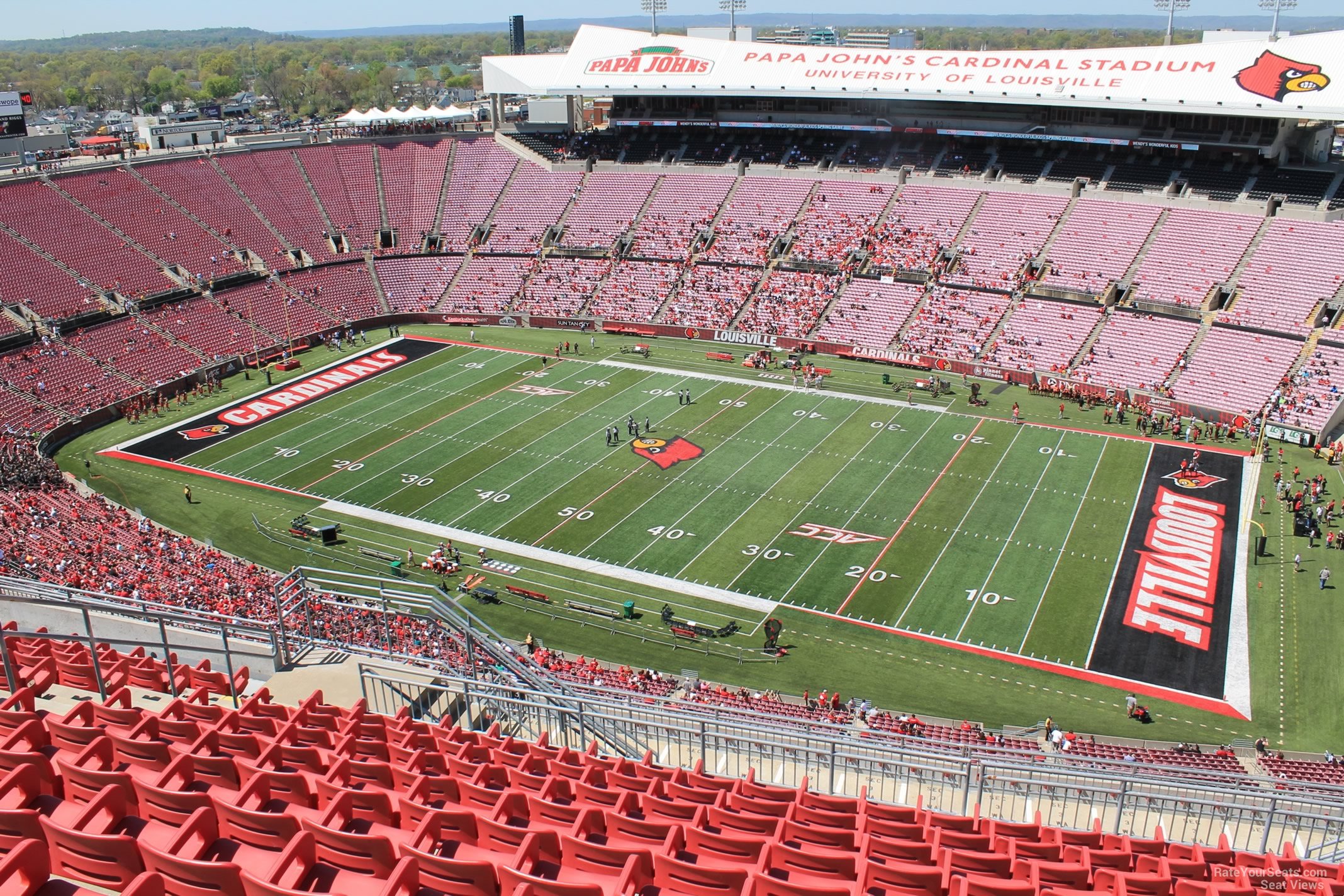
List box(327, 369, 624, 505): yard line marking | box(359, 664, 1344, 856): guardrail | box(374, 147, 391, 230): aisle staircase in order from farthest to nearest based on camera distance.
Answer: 1. box(374, 147, 391, 230): aisle staircase
2. box(327, 369, 624, 505): yard line marking
3. box(359, 664, 1344, 856): guardrail

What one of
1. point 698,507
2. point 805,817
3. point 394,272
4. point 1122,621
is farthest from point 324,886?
point 394,272

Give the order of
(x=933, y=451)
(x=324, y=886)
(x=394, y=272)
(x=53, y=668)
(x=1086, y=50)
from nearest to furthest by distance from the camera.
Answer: (x=324, y=886) < (x=53, y=668) < (x=933, y=451) < (x=1086, y=50) < (x=394, y=272)

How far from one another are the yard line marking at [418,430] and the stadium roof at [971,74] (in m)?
26.7

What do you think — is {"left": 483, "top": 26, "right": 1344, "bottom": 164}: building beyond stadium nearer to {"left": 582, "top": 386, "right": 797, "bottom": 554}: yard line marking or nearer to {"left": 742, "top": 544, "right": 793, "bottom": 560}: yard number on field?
{"left": 582, "top": 386, "right": 797, "bottom": 554}: yard line marking

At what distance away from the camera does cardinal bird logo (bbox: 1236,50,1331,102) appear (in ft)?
157

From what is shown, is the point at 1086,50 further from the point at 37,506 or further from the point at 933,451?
the point at 37,506

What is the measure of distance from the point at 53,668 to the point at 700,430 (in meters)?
31.6

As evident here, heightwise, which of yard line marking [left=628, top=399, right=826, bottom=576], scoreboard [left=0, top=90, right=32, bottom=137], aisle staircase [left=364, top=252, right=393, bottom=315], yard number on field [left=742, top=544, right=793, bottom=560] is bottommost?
yard number on field [left=742, top=544, right=793, bottom=560]

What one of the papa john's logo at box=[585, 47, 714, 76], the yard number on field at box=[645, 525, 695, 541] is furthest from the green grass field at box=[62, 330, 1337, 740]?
the papa john's logo at box=[585, 47, 714, 76]

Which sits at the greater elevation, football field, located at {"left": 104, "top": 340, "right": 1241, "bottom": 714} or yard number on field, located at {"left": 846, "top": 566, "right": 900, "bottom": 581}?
football field, located at {"left": 104, "top": 340, "right": 1241, "bottom": 714}

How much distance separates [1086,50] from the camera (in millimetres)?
57281

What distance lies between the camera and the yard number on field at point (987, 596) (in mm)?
30797

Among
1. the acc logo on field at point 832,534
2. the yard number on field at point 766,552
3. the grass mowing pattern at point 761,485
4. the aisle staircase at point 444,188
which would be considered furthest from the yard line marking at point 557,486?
the aisle staircase at point 444,188

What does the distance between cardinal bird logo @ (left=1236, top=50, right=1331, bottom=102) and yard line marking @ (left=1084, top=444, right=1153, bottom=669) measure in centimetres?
2052
